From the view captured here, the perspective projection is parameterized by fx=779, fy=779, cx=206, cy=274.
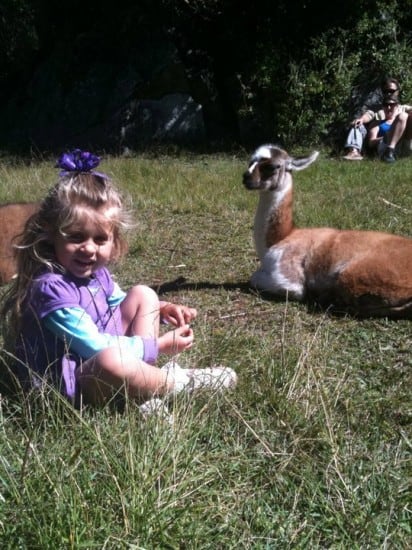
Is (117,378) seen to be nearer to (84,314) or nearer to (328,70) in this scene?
(84,314)

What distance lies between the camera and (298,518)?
8.82 ft

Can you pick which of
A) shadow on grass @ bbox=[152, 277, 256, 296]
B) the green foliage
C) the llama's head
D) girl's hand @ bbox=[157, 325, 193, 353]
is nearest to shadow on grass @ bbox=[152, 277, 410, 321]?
shadow on grass @ bbox=[152, 277, 256, 296]

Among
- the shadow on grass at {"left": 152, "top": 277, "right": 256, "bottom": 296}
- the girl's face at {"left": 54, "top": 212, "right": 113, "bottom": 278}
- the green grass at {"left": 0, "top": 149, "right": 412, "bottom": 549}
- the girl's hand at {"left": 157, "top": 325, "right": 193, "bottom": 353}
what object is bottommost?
the shadow on grass at {"left": 152, "top": 277, "right": 256, "bottom": 296}

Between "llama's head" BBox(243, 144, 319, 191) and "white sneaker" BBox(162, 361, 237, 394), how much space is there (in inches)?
89.4

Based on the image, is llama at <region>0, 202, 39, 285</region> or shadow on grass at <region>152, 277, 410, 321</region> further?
llama at <region>0, 202, 39, 285</region>

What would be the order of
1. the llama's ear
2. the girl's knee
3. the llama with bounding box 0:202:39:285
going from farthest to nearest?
the llama with bounding box 0:202:39:285 → the llama's ear → the girl's knee

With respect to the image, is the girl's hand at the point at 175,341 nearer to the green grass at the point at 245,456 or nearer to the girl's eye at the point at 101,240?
the green grass at the point at 245,456

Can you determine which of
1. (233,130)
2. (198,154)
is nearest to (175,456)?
(198,154)

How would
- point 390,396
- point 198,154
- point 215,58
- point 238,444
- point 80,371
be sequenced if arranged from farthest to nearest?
point 215,58 < point 198,154 < point 390,396 < point 80,371 < point 238,444

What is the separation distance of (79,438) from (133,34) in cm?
1300

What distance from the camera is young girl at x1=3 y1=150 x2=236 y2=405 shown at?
3284 millimetres

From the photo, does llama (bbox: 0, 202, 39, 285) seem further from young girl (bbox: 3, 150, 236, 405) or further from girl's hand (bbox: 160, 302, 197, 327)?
girl's hand (bbox: 160, 302, 197, 327)

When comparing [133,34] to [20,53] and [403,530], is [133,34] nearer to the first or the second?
[20,53]

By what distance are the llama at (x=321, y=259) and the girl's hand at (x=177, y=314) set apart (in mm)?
1060
